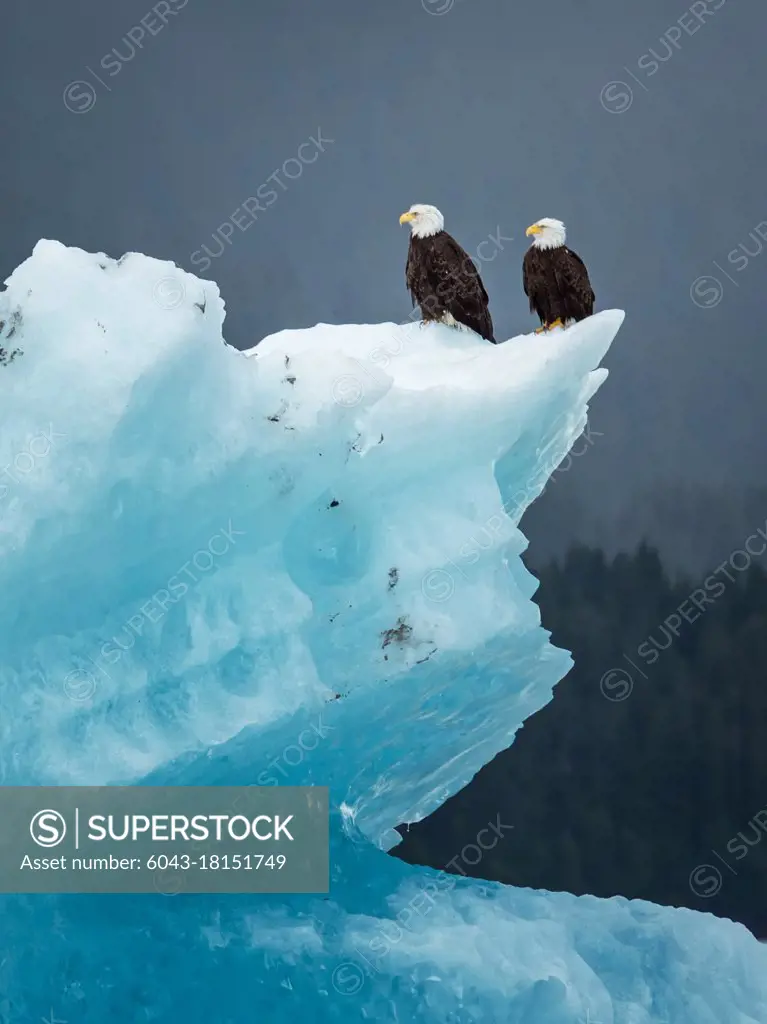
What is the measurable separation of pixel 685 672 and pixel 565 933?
11699 millimetres

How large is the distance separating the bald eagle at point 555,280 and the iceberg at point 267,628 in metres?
0.78

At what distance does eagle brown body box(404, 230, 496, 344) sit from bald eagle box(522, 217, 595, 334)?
0.35 m

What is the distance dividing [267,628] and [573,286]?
2.96m

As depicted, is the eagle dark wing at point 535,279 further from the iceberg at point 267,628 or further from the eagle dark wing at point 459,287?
the iceberg at point 267,628

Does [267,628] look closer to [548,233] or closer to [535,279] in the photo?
[535,279]

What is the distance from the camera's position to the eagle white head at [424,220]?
6582mm

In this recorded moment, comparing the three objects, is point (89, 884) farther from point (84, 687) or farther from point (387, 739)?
point (387, 739)

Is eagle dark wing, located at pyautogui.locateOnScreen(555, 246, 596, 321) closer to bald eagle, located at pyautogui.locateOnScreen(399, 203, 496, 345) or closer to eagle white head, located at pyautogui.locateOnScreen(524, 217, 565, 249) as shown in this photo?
eagle white head, located at pyautogui.locateOnScreen(524, 217, 565, 249)

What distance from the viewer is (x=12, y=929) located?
4.48 m

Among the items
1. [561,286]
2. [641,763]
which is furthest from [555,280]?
[641,763]

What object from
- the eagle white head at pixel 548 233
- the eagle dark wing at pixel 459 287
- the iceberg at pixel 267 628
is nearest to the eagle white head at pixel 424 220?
the eagle dark wing at pixel 459 287

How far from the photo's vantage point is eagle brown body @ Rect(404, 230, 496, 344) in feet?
20.4

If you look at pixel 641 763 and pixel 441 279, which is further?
pixel 641 763

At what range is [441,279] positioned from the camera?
6312 millimetres
